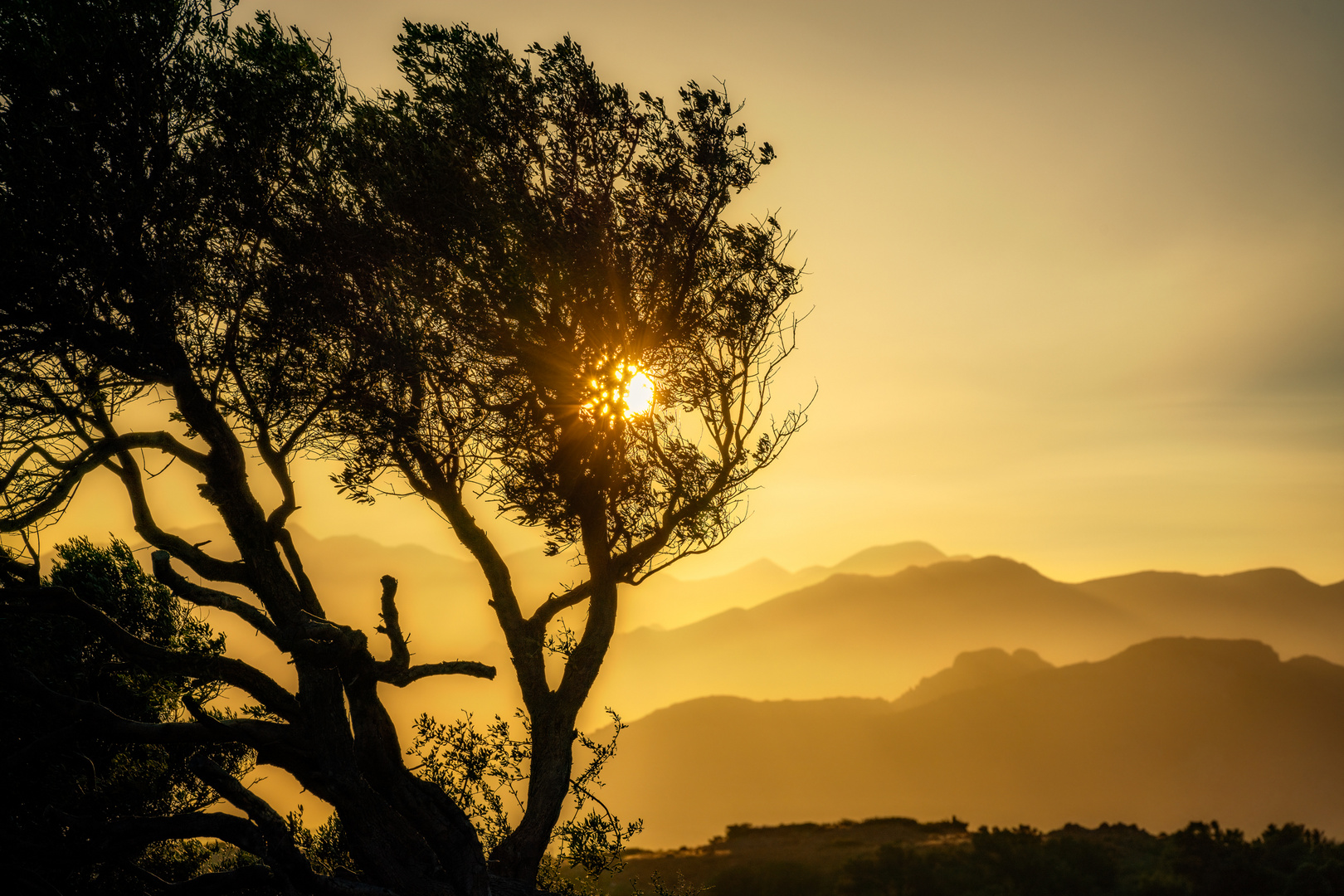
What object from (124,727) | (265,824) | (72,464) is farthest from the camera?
(72,464)

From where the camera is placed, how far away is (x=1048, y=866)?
2566 centimetres

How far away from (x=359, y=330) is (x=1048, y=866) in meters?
27.3

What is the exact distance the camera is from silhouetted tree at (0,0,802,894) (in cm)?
985

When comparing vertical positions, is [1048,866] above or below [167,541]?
below

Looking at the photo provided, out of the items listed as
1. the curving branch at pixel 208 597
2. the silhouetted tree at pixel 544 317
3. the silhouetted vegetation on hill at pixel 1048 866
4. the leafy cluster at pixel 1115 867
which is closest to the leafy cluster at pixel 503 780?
the silhouetted tree at pixel 544 317

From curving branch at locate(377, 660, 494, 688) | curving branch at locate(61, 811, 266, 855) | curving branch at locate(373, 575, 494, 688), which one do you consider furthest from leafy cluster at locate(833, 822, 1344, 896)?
curving branch at locate(61, 811, 266, 855)

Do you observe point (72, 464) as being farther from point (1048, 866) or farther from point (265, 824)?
point (1048, 866)

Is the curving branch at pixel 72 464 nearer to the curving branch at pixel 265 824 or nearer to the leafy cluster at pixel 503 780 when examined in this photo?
the curving branch at pixel 265 824

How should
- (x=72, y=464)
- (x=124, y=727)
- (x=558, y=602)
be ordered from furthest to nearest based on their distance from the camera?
1. (x=558, y=602)
2. (x=72, y=464)
3. (x=124, y=727)

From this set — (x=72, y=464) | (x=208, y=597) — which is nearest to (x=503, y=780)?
(x=208, y=597)

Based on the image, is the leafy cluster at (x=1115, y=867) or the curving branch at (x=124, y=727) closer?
the curving branch at (x=124, y=727)

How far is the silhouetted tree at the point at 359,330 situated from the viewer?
985cm

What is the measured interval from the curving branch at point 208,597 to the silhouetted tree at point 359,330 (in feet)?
0.13

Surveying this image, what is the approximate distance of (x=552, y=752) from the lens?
537 inches
